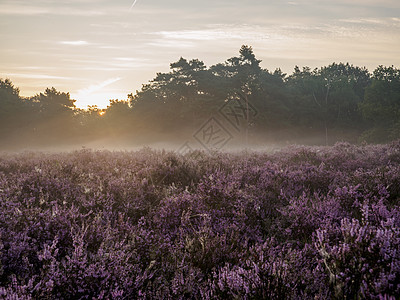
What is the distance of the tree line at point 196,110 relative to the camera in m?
43.7

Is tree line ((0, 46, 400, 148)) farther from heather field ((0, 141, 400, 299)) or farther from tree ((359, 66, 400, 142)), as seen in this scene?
heather field ((0, 141, 400, 299))

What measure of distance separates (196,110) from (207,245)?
41.5m

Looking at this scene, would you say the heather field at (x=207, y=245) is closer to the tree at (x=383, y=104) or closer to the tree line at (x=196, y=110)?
the tree line at (x=196, y=110)

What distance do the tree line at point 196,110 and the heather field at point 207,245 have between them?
3748 centimetres

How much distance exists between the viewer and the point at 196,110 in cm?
4350

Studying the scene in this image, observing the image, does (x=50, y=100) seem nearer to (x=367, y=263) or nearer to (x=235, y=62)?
(x=235, y=62)

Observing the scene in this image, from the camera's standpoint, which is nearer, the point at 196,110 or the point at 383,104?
the point at 196,110

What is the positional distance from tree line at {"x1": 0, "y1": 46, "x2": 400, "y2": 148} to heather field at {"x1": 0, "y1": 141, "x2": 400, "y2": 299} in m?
37.5

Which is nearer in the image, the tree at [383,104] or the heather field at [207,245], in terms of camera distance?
the heather field at [207,245]

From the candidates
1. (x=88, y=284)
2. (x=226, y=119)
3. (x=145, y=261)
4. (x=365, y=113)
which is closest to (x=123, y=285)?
(x=88, y=284)

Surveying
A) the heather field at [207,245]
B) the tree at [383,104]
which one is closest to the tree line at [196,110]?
the tree at [383,104]

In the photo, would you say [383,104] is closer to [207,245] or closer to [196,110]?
[196,110]

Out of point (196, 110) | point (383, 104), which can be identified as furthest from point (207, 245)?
point (383, 104)

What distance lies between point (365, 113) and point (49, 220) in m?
51.0
